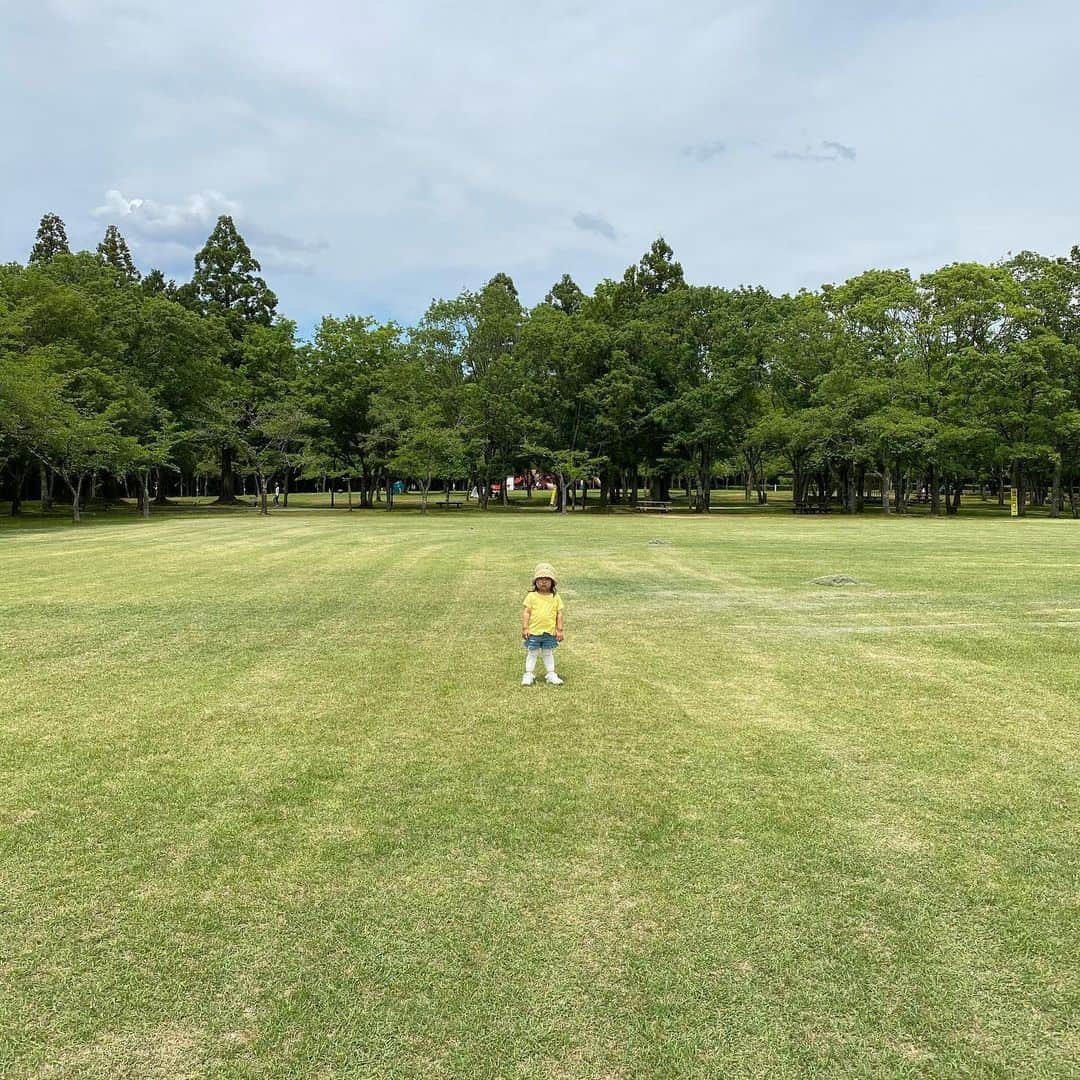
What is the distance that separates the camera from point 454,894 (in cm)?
354

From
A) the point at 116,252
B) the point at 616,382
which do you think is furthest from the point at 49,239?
the point at 616,382

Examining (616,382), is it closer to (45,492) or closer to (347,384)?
(347,384)

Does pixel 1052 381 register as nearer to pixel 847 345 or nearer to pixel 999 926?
pixel 847 345

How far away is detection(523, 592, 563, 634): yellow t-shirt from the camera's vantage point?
7145mm

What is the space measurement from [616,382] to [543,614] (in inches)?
1548

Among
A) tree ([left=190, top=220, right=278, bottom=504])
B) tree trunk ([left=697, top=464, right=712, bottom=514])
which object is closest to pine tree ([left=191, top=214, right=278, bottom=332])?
tree ([left=190, top=220, right=278, bottom=504])

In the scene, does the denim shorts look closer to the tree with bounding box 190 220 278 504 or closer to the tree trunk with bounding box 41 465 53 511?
the tree trunk with bounding box 41 465 53 511

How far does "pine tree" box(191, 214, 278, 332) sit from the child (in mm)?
56790

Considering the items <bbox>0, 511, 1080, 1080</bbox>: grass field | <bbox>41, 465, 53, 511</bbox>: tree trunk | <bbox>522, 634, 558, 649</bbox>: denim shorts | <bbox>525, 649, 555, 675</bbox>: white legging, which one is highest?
<bbox>41, 465, 53, 511</bbox>: tree trunk

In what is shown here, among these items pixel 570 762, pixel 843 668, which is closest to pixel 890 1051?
pixel 570 762

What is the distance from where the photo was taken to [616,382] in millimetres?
44812

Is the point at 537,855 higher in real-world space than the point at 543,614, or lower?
lower

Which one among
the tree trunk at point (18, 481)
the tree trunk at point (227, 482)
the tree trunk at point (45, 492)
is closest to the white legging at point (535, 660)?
the tree trunk at point (18, 481)

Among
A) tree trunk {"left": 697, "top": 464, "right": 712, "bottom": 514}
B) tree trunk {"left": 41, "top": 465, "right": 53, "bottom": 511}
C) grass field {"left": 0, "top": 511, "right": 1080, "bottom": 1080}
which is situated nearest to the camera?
grass field {"left": 0, "top": 511, "right": 1080, "bottom": 1080}
